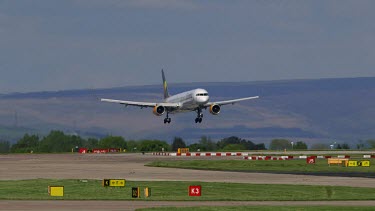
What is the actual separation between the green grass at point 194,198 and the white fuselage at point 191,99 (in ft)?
258

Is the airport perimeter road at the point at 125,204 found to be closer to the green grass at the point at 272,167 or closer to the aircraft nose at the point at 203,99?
the green grass at the point at 272,167

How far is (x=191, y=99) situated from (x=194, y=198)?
314 feet

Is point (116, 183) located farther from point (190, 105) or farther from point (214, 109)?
point (190, 105)

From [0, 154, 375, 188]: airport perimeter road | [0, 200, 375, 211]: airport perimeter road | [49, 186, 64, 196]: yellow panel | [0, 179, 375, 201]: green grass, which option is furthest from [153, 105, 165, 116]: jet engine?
[0, 200, 375, 211]: airport perimeter road

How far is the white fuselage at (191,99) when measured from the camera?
162500 mm

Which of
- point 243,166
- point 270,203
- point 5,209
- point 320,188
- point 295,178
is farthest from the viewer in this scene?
point 243,166

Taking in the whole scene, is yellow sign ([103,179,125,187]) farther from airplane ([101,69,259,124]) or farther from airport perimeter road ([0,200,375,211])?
airplane ([101,69,259,124])

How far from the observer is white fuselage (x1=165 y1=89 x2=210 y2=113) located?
533ft

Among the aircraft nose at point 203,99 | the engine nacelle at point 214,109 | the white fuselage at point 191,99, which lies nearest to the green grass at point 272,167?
the aircraft nose at point 203,99

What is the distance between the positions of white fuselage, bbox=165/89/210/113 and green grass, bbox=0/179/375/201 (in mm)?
78502

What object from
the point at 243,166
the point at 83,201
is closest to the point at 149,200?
the point at 83,201

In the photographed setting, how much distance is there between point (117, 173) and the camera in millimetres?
102188

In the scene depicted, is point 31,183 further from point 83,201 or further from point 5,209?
point 5,209

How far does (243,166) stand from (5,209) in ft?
183
